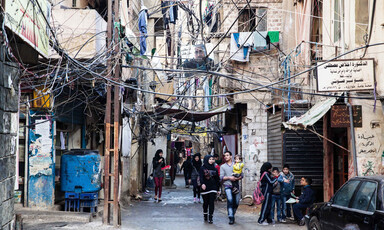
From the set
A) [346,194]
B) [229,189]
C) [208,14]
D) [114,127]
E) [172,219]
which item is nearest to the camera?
[346,194]

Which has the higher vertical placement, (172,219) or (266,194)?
(266,194)

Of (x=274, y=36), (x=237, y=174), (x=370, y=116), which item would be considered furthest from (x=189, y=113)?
(x=370, y=116)

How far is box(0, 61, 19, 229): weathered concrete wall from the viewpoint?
23.4 feet

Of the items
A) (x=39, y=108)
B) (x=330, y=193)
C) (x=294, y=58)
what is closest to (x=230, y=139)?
(x=294, y=58)

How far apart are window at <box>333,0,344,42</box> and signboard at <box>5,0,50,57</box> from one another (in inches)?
314

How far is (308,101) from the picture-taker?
15547 millimetres

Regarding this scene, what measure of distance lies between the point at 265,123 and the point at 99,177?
28.0ft

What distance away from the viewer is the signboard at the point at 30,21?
673 cm

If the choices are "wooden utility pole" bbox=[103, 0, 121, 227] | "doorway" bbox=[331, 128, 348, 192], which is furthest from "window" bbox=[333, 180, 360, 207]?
"doorway" bbox=[331, 128, 348, 192]

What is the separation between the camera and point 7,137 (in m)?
7.39

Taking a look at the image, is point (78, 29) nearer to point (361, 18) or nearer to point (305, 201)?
point (361, 18)

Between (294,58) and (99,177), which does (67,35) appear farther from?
(294,58)

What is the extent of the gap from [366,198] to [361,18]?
21.1 ft

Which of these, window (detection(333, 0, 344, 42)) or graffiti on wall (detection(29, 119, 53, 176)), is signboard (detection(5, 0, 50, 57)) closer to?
graffiti on wall (detection(29, 119, 53, 176))
